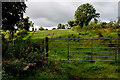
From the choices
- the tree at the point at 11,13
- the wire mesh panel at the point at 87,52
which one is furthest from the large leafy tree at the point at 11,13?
the wire mesh panel at the point at 87,52

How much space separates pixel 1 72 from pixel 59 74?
7.25 ft

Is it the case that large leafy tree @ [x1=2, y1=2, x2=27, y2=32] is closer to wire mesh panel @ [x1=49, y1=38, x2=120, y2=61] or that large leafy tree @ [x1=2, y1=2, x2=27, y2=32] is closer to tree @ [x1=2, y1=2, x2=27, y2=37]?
tree @ [x1=2, y1=2, x2=27, y2=37]

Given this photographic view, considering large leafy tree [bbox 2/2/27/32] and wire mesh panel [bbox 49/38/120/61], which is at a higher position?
large leafy tree [bbox 2/2/27/32]

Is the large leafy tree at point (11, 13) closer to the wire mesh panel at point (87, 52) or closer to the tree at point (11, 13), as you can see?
the tree at point (11, 13)

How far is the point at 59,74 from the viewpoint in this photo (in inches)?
187

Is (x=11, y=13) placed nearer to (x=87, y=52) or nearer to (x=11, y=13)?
(x=11, y=13)

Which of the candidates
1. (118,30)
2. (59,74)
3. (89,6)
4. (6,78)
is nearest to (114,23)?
(118,30)

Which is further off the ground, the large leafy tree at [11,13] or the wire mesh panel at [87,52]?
the large leafy tree at [11,13]

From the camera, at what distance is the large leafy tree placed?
1311cm

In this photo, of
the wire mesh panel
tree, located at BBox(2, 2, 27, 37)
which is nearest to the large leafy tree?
tree, located at BBox(2, 2, 27, 37)

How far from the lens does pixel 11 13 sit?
14.1 m

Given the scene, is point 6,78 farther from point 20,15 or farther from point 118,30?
point 20,15

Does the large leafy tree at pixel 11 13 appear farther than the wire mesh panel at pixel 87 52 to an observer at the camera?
Yes

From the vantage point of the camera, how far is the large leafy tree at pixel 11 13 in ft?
43.0
